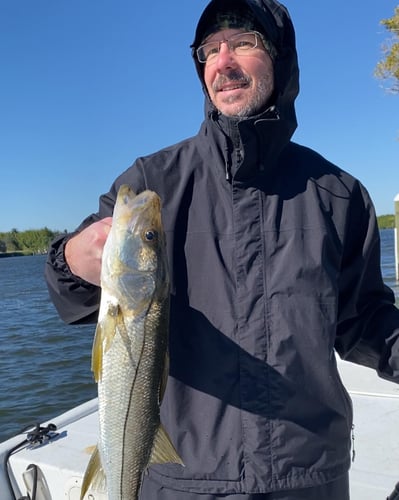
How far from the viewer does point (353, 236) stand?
8.68 feet

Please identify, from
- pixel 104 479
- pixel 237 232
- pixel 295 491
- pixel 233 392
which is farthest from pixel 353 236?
pixel 104 479

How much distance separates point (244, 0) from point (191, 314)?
62.1 inches

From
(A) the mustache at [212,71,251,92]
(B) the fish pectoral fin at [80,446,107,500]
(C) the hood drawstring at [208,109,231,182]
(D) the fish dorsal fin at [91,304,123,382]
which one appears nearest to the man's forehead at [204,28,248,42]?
(A) the mustache at [212,71,251,92]

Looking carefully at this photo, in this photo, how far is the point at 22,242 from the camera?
140 metres

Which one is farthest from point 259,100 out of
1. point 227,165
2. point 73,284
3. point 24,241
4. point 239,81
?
point 24,241

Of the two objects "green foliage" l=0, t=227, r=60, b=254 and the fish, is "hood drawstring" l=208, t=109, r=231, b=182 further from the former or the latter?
"green foliage" l=0, t=227, r=60, b=254

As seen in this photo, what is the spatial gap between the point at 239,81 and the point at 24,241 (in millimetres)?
143591

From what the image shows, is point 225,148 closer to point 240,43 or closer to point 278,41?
point 240,43

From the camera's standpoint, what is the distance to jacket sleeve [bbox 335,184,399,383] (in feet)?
8.67

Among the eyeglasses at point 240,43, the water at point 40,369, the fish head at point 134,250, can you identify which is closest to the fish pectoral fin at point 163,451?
the fish head at point 134,250

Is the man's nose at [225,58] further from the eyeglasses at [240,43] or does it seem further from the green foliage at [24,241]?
the green foliage at [24,241]

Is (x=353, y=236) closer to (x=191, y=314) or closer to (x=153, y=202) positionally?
(x=191, y=314)

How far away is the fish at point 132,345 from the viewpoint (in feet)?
6.93

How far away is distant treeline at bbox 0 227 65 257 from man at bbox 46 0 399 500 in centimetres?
13298
